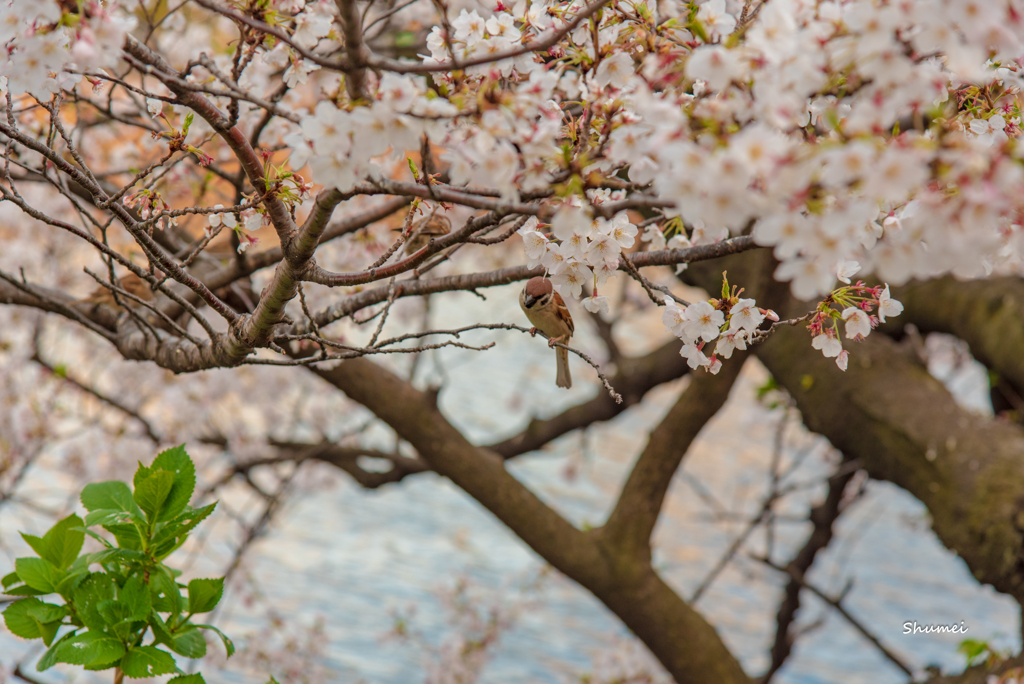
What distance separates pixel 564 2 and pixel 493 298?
20.5 feet

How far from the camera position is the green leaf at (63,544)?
4.65ft

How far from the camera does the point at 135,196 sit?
1.24 m

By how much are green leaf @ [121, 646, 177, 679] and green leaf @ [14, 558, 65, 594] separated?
8.4 inches

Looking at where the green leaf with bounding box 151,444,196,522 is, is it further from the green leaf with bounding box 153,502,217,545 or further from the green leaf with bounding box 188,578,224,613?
the green leaf with bounding box 188,578,224,613

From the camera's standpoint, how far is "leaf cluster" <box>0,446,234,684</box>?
1.28 metres

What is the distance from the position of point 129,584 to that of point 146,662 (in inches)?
5.2

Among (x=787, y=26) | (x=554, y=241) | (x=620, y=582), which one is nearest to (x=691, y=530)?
(x=620, y=582)

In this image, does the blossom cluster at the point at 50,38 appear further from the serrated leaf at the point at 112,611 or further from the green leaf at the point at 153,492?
the serrated leaf at the point at 112,611

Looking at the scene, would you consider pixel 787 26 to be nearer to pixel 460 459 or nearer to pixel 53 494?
pixel 460 459

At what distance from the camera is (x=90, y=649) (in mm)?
1228

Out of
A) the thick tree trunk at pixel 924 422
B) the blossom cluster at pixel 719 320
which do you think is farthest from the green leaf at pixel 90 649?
the thick tree trunk at pixel 924 422

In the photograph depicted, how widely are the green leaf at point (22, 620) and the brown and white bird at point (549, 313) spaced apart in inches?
43.4

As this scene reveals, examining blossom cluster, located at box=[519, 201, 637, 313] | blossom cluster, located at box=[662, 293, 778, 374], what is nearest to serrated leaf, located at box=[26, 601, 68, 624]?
blossom cluster, located at box=[519, 201, 637, 313]

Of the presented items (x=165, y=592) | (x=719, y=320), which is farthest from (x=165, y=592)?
(x=719, y=320)
